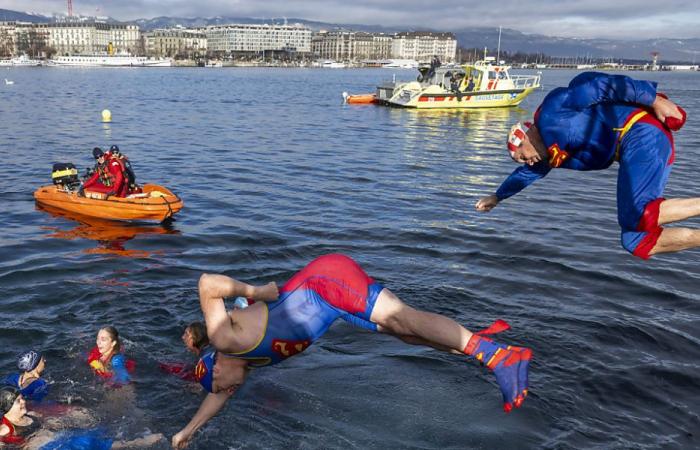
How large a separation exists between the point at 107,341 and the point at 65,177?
9.63 meters

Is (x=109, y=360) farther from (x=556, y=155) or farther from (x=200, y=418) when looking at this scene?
(x=556, y=155)

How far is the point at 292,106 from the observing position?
47.9m

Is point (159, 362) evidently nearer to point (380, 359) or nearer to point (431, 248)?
point (380, 359)

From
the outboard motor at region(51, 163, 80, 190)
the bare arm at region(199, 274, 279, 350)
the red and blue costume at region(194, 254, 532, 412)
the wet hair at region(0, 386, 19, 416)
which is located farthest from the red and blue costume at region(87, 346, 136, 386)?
the outboard motor at region(51, 163, 80, 190)

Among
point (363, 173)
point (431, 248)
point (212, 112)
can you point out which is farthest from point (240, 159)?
point (212, 112)

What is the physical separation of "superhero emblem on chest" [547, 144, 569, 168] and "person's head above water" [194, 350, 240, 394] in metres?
3.49

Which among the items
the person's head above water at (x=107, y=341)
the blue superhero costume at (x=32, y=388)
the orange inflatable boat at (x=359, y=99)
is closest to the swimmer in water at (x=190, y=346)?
the person's head above water at (x=107, y=341)

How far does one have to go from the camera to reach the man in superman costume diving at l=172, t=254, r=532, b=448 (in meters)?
4.66

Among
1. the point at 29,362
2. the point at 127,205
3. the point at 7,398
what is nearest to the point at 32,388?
the point at 29,362

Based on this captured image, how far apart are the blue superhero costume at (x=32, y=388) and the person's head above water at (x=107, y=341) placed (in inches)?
27.3

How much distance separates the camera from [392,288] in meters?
9.77

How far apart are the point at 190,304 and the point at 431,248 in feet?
16.8

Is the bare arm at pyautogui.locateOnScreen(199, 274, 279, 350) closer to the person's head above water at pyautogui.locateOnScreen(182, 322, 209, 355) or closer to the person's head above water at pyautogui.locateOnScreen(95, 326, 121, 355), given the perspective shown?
the person's head above water at pyautogui.locateOnScreen(182, 322, 209, 355)

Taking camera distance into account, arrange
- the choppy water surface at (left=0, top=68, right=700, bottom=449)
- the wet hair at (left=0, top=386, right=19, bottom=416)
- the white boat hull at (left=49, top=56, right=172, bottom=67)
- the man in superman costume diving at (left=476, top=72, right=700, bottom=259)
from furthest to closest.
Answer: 1. the white boat hull at (left=49, top=56, right=172, bottom=67)
2. the choppy water surface at (left=0, top=68, right=700, bottom=449)
3. the wet hair at (left=0, top=386, right=19, bottom=416)
4. the man in superman costume diving at (left=476, top=72, right=700, bottom=259)
